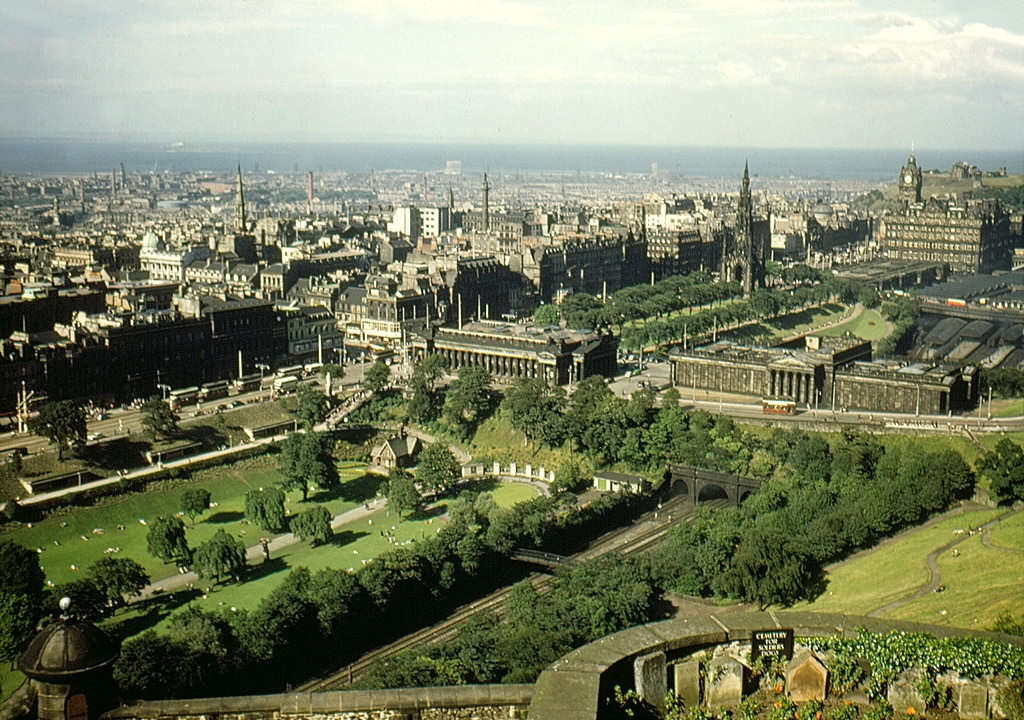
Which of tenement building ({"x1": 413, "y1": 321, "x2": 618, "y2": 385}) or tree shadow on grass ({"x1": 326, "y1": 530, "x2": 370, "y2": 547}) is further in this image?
tenement building ({"x1": 413, "y1": 321, "x2": 618, "y2": 385})

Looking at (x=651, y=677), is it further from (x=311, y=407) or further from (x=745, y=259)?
(x=745, y=259)

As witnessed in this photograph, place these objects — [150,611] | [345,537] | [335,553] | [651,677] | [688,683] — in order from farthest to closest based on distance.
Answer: [345,537]
[335,553]
[150,611]
[688,683]
[651,677]

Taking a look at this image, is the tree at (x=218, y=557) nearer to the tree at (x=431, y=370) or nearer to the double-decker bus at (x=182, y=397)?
the double-decker bus at (x=182, y=397)

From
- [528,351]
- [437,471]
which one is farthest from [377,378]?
[437,471]

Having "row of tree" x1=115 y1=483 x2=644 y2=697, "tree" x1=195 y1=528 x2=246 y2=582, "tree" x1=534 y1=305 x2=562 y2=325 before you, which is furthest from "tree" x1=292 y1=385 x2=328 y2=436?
"tree" x1=534 y1=305 x2=562 y2=325

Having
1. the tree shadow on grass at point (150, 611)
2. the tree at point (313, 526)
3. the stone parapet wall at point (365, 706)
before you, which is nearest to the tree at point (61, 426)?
the tree at point (313, 526)

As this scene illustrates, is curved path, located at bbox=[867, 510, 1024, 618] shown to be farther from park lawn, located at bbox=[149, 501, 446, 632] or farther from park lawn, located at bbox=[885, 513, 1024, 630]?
park lawn, located at bbox=[149, 501, 446, 632]
